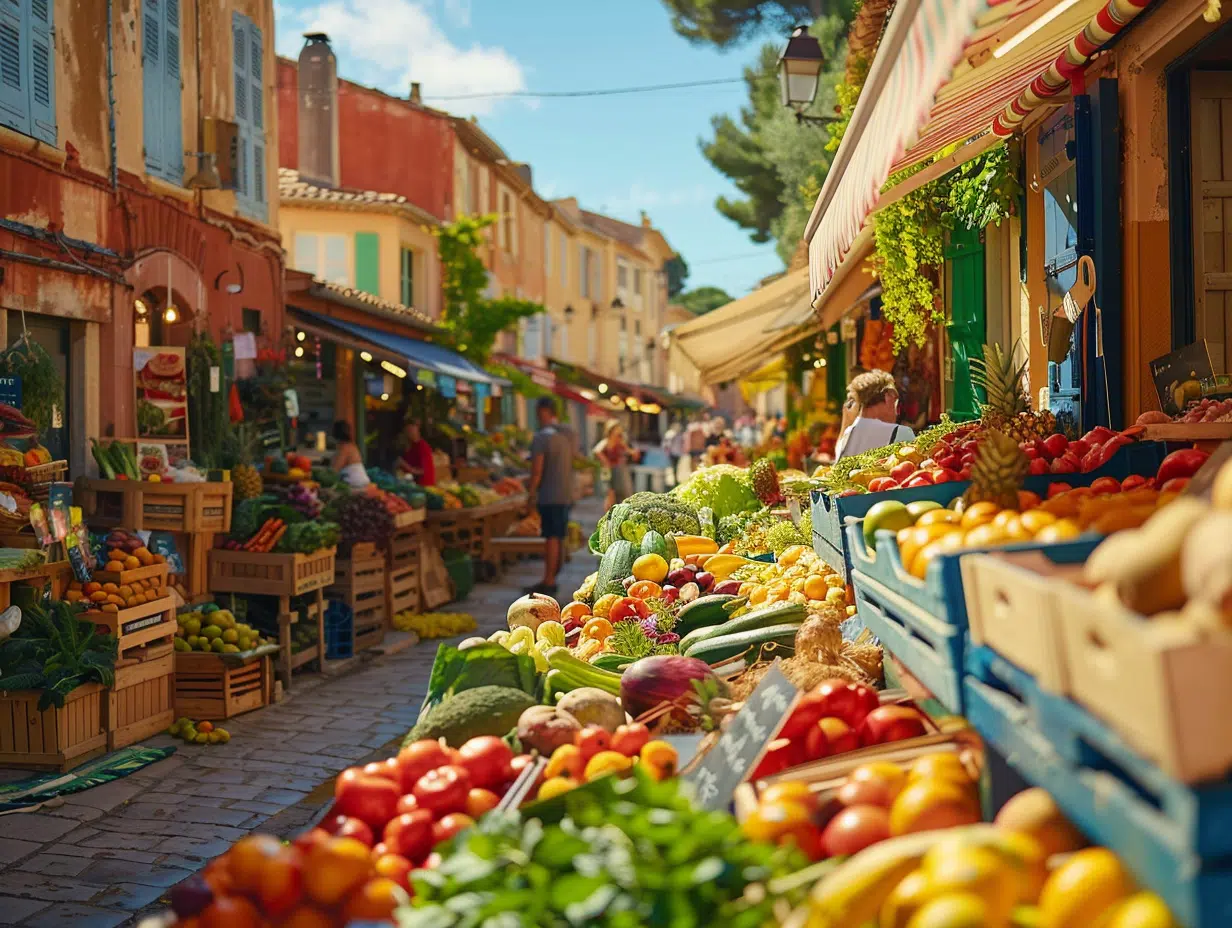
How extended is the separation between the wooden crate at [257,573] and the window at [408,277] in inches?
A: 533

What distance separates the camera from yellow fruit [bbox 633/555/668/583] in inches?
220

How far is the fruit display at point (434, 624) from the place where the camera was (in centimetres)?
1166

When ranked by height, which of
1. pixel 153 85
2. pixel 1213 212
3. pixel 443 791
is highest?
pixel 153 85

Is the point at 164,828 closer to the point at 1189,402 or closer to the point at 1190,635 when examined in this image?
the point at 1189,402

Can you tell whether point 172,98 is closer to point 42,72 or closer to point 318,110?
point 42,72

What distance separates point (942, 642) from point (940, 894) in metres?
0.55

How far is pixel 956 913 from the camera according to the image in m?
1.79

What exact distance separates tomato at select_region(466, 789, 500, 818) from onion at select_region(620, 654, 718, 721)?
2.61 ft

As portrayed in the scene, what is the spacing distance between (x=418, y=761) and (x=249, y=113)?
1114 cm

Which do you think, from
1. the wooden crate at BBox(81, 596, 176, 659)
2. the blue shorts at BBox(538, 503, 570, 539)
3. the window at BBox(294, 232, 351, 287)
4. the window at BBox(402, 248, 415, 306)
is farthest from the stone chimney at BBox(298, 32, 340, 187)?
the wooden crate at BBox(81, 596, 176, 659)

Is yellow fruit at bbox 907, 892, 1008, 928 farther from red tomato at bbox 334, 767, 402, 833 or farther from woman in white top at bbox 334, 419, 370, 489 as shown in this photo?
woman in white top at bbox 334, 419, 370, 489

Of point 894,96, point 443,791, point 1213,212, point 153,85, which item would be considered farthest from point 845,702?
point 153,85

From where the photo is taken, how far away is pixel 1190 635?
1.51 meters

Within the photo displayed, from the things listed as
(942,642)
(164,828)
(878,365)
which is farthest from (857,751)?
(878,365)
